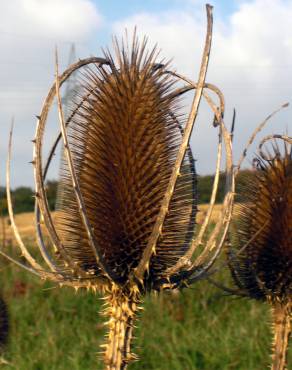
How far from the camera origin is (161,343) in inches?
256

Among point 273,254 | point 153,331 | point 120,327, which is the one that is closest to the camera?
point 120,327

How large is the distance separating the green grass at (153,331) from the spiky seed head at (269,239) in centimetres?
254

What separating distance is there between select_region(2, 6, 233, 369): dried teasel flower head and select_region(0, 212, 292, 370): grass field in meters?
2.92

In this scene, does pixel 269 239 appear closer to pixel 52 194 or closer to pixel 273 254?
pixel 273 254

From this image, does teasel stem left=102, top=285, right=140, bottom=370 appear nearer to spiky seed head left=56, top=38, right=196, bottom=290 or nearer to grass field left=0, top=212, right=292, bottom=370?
spiky seed head left=56, top=38, right=196, bottom=290

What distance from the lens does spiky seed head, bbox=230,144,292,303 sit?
279 cm

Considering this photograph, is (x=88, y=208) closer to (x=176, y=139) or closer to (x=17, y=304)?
(x=176, y=139)

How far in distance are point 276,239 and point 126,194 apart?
69 centimetres

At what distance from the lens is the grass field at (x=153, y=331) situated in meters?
5.96

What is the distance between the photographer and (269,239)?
2832mm

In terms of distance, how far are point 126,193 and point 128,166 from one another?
0.31 feet

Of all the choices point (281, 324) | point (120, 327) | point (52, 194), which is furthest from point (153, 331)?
point (52, 194)

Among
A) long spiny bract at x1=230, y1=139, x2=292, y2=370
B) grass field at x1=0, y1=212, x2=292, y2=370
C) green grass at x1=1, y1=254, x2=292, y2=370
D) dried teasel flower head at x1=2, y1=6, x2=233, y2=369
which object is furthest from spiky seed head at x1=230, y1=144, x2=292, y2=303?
grass field at x1=0, y1=212, x2=292, y2=370

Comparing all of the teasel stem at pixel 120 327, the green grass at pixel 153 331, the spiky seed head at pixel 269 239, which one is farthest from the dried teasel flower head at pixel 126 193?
the green grass at pixel 153 331
